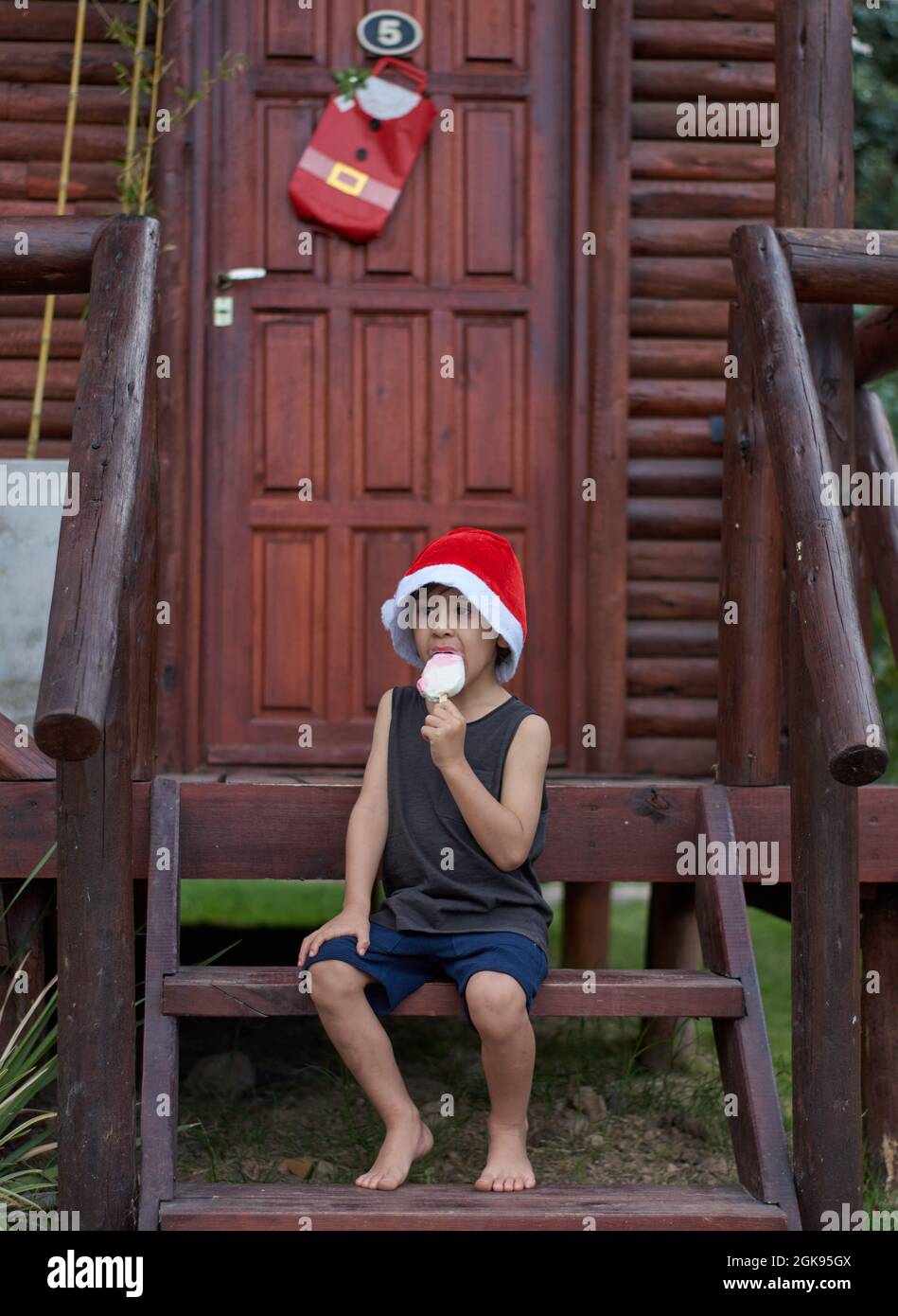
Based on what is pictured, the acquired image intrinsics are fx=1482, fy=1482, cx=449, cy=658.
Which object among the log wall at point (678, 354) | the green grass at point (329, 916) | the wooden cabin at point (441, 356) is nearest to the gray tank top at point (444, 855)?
the wooden cabin at point (441, 356)

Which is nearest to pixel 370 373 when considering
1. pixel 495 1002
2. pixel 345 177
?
pixel 345 177

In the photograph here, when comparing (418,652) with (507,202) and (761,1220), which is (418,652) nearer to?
(761,1220)

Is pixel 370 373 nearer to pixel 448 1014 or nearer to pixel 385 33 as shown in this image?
pixel 385 33

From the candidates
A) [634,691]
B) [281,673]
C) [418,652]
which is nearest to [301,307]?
[281,673]

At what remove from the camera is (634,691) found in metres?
5.02

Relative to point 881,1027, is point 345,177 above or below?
above

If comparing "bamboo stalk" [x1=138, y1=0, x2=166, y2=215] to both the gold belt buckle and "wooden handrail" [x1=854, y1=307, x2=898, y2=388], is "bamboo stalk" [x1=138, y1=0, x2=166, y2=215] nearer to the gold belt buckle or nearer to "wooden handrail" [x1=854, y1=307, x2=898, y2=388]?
the gold belt buckle

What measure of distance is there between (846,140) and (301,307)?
2.00 meters

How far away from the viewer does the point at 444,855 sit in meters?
2.95

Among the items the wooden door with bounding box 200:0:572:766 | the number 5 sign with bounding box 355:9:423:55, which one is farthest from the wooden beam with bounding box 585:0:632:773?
the number 5 sign with bounding box 355:9:423:55

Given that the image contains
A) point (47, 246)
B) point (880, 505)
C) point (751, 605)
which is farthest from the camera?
point (880, 505)

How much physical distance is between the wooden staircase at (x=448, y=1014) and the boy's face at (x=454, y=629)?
607 mm

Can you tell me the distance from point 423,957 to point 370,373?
2649 millimetres

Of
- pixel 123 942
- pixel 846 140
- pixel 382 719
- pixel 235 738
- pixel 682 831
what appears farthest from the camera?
pixel 235 738
